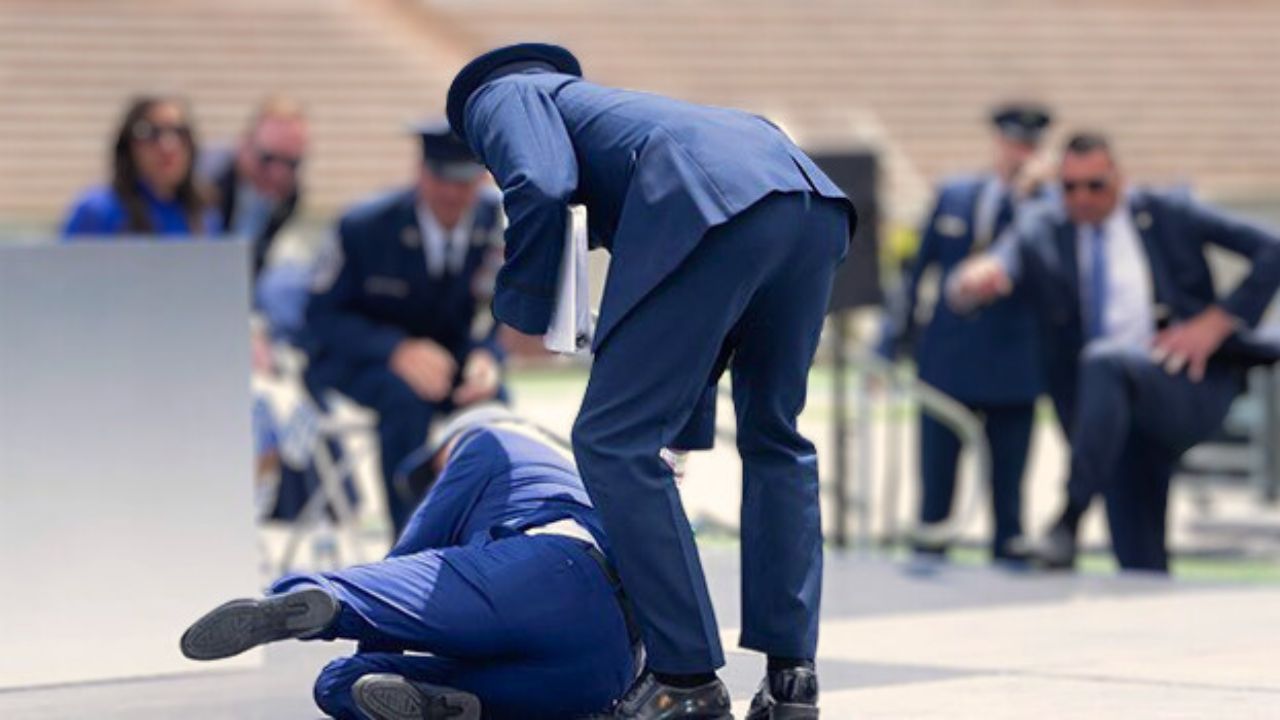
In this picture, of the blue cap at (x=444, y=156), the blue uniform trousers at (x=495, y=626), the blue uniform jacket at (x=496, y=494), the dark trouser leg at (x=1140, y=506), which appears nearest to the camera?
the blue uniform trousers at (x=495, y=626)

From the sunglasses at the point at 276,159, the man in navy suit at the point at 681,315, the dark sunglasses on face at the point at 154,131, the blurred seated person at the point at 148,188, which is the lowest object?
the sunglasses at the point at 276,159

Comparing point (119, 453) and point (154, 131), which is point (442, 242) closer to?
point (154, 131)

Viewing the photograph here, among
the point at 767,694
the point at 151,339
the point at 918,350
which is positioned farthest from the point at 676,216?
the point at 918,350

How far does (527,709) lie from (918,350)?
5.91 m

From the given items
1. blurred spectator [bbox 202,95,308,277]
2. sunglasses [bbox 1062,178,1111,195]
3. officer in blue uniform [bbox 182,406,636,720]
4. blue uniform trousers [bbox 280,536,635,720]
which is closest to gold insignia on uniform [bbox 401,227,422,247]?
blurred spectator [bbox 202,95,308,277]

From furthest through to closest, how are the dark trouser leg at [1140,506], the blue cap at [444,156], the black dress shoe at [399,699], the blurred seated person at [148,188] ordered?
1. the dark trouser leg at [1140,506]
2. the blue cap at [444,156]
3. the blurred seated person at [148,188]
4. the black dress shoe at [399,699]

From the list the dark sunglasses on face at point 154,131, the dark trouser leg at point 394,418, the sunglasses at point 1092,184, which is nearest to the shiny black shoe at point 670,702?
the dark trouser leg at point 394,418

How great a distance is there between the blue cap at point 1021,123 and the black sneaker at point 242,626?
→ 6032 millimetres

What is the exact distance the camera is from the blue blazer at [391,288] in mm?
9688

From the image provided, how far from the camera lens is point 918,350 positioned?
36.9 feet

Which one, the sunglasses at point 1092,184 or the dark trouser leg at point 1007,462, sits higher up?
the sunglasses at point 1092,184

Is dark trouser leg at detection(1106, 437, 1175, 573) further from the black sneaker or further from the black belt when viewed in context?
the black sneaker

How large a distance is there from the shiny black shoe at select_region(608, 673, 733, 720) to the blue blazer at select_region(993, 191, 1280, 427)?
4.50 meters

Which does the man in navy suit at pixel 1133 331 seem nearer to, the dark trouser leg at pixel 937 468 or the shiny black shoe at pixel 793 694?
the dark trouser leg at pixel 937 468
